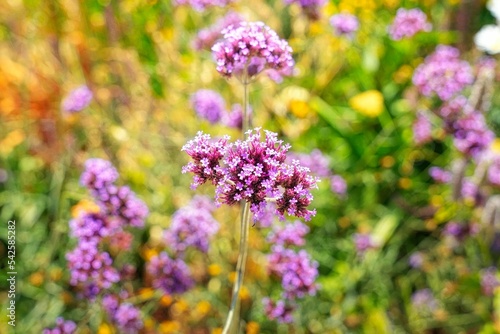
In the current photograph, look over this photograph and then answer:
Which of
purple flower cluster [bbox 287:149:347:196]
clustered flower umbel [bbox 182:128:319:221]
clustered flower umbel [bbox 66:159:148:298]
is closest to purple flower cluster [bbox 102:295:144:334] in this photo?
clustered flower umbel [bbox 66:159:148:298]

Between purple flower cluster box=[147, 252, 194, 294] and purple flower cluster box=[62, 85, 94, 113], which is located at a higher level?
purple flower cluster box=[62, 85, 94, 113]

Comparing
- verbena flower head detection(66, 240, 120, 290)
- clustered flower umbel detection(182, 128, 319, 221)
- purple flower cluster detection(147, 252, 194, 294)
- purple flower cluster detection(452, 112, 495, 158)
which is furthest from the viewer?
purple flower cluster detection(452, 112, 495, 158)

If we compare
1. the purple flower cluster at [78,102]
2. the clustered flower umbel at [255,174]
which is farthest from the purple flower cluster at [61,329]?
the purple flower cluster at [78,102]

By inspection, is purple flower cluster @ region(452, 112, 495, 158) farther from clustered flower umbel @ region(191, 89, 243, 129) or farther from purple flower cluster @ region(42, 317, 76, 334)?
purple flower cluster @ region(42, 317, 76, 334)

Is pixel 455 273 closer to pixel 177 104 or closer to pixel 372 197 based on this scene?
pixel 372 197

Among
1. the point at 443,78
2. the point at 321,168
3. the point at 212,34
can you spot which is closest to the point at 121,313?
the point at 321,168

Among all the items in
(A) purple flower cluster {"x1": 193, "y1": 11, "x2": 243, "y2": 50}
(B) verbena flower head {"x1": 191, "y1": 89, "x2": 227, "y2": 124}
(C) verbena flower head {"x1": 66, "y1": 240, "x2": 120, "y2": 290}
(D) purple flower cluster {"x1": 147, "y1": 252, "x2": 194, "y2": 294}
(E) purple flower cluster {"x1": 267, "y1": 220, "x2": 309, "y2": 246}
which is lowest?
(C) verbena flower head {"x1": 66, "y1": 240, "x2": 120, "y2": 290}
